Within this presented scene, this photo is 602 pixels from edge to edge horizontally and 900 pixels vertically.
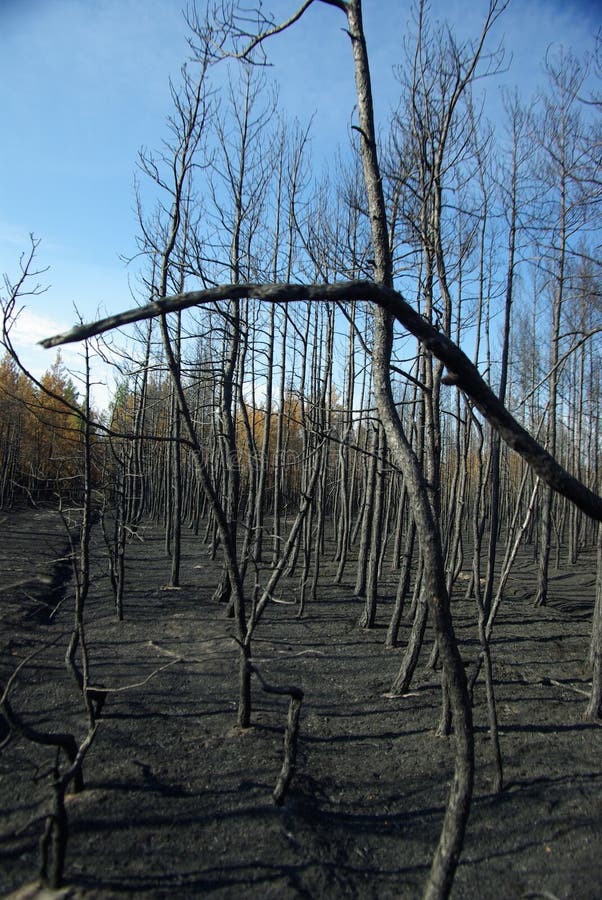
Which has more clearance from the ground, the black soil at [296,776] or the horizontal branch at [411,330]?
the horizontal branch at [411,330]

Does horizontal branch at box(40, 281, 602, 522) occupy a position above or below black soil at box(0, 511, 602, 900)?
above

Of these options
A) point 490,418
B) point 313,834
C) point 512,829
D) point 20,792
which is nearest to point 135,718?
point 20,792

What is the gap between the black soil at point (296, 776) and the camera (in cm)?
299

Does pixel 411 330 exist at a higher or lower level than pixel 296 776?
higher

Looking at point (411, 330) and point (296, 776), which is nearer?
point (411, 330)

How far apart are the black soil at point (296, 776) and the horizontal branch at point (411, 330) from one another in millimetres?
2303

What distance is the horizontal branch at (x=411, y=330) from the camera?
4.95 ft

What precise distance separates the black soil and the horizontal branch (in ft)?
7.56

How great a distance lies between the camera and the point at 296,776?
400 cm

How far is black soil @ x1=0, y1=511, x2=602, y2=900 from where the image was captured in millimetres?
2992

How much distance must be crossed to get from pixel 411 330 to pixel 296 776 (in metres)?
3.45

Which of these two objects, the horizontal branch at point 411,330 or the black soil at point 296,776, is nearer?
the horizontal branch at point 411,330

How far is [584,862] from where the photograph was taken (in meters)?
3.19

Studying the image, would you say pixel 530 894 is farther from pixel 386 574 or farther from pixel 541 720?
pixel 386 574
